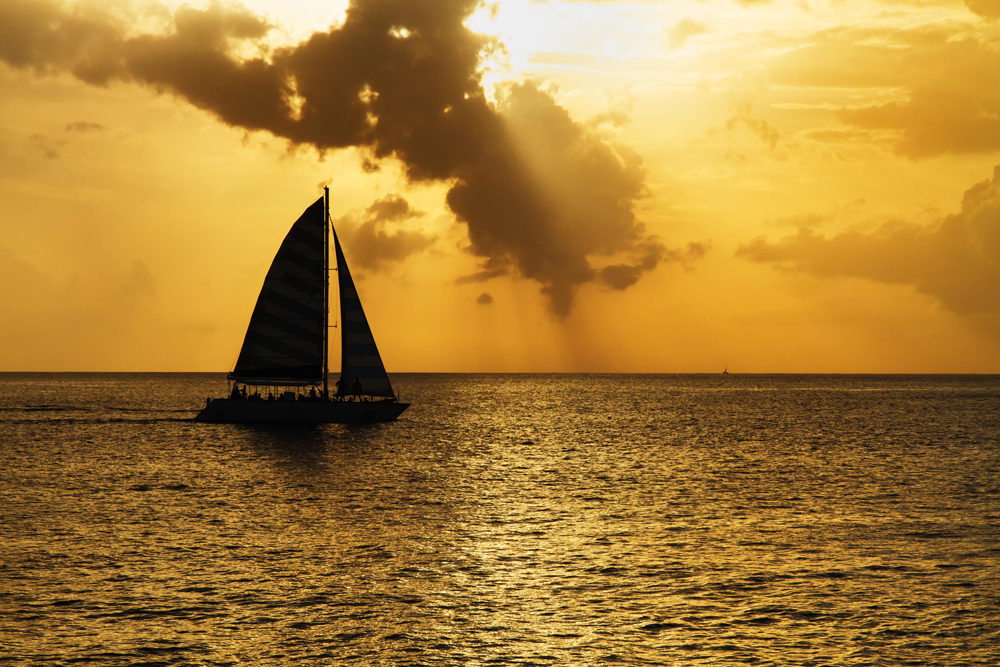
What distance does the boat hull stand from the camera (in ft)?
242

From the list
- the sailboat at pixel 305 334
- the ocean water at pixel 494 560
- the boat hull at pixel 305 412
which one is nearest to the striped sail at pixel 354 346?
the sailboat at pixel 305 334

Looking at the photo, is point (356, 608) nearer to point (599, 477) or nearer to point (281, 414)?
Result: point (599, 477)

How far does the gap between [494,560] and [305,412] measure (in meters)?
46.7

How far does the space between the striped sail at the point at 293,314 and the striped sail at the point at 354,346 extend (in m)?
2.03

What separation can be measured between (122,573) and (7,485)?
992 inches

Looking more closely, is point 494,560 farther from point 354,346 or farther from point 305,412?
point 354,346

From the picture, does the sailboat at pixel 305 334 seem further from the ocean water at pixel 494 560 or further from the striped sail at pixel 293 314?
the ocean water at pixel 494 560

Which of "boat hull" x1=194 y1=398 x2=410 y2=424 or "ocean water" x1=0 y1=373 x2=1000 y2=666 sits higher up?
"boat hull" x1=194 y1=398 x2=410 y2=424

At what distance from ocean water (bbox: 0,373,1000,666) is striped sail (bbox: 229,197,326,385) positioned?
14089mm

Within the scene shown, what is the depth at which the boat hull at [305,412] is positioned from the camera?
73.8m

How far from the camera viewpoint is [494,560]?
3008 cm

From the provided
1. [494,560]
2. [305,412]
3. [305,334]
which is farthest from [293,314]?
[494,560]

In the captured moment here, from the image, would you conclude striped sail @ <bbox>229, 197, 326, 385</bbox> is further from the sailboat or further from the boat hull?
the boat hull

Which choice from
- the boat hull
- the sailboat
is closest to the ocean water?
the boat hull
